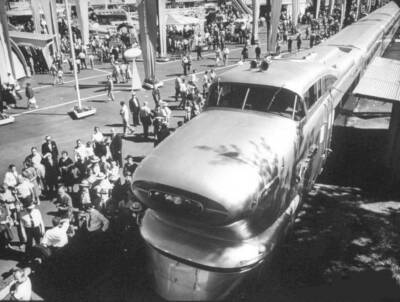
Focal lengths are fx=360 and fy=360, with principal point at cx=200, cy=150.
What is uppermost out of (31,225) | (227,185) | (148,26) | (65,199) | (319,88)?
(148,26)

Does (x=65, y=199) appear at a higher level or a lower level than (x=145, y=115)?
lower

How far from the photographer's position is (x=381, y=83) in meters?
11.2

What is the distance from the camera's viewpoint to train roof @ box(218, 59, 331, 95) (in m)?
7.68

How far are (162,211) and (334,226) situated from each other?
4.84 m

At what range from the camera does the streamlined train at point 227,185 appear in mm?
5672

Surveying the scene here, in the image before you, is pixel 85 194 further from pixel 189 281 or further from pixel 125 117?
pixel 125 117

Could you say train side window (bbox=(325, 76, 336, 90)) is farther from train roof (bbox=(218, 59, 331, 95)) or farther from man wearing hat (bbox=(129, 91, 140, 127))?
man wearing hat (bbox=(129, 91, 140, 127))

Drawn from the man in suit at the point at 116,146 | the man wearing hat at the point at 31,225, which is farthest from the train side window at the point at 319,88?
the man wearing hat at the point at 31,225

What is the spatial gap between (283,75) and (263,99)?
80 centimetres

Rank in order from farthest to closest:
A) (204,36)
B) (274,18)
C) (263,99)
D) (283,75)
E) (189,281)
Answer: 1. (204,36)
2. (274,18)
3. (283,75)
4. (263,99)
5. (189,281)

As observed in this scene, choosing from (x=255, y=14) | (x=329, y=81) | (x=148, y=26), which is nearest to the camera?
(x=329, y=81)

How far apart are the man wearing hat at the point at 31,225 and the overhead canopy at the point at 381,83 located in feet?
29.7

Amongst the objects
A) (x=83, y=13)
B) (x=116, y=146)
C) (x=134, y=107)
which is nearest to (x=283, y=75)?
(x=116, y=146)

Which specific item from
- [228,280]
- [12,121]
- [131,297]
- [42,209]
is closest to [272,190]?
[228,280]
